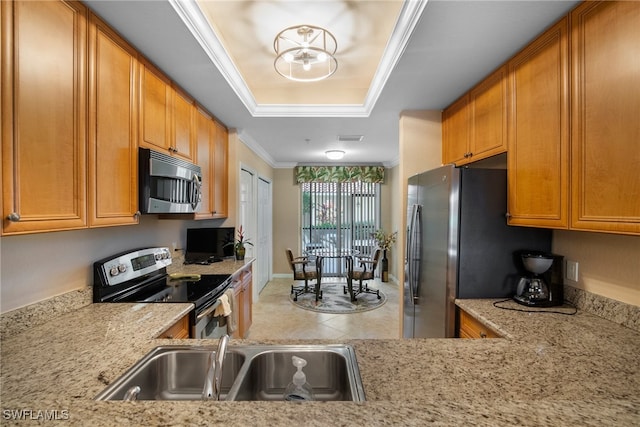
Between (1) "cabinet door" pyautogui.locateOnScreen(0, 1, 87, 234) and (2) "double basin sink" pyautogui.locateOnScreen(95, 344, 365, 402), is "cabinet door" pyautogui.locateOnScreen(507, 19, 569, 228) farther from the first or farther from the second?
(1) "cabinet door" pyautogui.locateOnScreen(0, 1, 87, 234)

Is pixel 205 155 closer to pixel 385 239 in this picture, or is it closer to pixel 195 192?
pixel 195 192

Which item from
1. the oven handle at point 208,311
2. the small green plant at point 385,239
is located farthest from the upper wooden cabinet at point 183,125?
the small green plant at point 385,239

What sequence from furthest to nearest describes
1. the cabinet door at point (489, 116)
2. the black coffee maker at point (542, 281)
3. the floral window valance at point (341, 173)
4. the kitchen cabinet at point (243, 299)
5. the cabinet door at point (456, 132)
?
the floral window valance at point (341, 173) → the kitchen cabinet at point (243, 299) → the cabinet door at point (456, 132) → the cabinet door at point (489, 116) → the black coffee maker at point (542, 281)

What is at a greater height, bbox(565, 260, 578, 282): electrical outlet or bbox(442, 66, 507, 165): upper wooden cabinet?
bbox(442, 66, 507, 165): upper wooden cabinet

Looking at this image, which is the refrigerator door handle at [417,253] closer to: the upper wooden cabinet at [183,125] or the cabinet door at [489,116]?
the cabinet door at [489,116]

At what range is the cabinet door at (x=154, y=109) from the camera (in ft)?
5.90

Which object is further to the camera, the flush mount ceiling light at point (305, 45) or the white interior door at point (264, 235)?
the white interior door at point (264, 235)

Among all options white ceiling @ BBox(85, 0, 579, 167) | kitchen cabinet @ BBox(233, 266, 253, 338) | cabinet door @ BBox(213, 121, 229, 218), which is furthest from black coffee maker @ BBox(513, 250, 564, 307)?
cabinet door @ BBox(213, 121, 229, 218)

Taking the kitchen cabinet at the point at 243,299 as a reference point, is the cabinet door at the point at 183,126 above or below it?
above

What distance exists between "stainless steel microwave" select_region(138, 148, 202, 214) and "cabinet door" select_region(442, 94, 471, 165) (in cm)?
226

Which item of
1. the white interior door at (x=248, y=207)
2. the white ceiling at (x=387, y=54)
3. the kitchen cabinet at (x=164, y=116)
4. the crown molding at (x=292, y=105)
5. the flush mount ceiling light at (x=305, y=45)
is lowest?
the white interior door at (x=248, y=207)

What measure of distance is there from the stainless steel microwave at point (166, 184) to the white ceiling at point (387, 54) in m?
0.67

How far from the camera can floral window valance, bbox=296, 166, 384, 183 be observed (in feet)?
19.7

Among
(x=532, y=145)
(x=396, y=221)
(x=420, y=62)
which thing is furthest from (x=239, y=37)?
(x=396, y=221)
